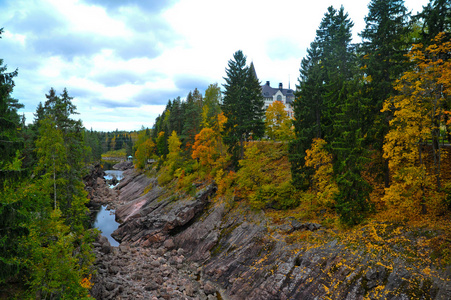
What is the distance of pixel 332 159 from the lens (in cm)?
2267

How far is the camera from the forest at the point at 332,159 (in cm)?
1387

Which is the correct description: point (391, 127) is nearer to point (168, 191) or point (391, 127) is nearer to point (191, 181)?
point (191, 181)

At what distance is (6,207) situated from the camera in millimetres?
10469

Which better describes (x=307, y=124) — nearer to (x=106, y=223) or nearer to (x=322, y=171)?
(x=322, y=171)

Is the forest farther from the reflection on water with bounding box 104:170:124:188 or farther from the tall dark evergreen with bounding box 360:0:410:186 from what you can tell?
the reflection on water with bounding box 104:170:124:188

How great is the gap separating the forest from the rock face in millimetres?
2508

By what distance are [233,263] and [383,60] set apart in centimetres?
2296

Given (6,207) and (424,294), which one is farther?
(424,294)

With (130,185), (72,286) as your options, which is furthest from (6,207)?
(130,185)

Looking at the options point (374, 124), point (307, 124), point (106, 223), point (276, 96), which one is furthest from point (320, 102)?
point (276, 96)

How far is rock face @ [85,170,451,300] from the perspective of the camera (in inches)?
578

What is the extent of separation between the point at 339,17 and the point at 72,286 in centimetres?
3901

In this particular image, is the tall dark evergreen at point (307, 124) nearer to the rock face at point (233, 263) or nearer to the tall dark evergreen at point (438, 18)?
the rock face at point (233, 263)

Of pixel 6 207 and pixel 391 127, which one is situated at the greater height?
→ pixel 391 127
